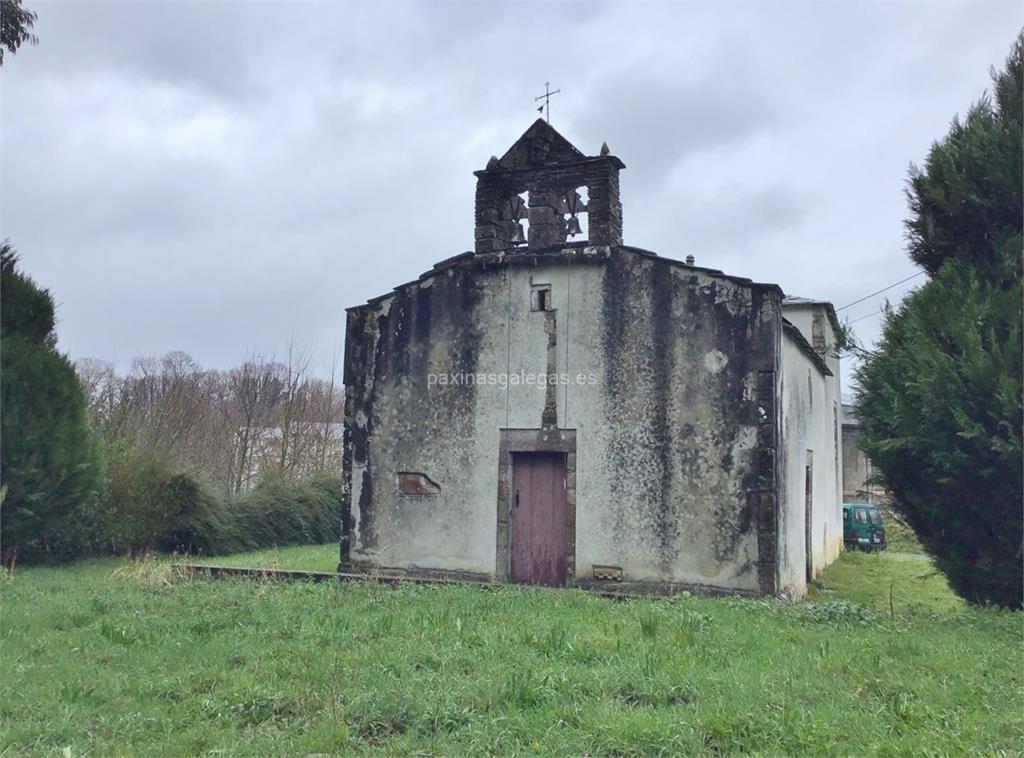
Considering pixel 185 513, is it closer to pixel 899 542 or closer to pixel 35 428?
pixel 35 428

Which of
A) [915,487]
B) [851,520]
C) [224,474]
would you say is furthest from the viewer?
[224,474]

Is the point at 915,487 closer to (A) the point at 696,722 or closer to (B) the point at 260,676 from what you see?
(A) the point at 696,722

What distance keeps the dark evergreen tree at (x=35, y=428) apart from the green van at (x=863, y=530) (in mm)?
19912

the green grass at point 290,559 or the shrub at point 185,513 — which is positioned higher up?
the shrub at point 185,513

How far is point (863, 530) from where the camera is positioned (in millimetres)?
25016

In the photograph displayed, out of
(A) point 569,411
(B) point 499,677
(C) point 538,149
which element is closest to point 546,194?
(C) point 538,149

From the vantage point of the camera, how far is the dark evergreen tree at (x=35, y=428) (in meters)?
14.3

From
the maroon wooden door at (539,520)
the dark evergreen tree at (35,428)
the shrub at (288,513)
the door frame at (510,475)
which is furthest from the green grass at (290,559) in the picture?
the maroon wooden door at (539,520)

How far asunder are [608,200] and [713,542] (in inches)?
204

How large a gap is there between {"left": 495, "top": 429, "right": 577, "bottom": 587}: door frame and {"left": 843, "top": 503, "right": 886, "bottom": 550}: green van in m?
15.2

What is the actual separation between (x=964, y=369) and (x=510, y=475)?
642cm

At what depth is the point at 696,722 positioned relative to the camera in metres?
5.38

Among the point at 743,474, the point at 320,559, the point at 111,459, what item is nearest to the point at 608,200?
the point at 743,474

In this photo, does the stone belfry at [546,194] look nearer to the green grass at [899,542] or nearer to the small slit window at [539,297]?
the small slit window at [539,297]
